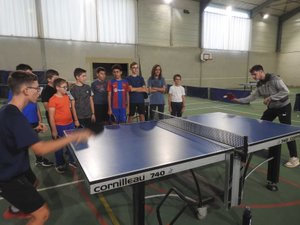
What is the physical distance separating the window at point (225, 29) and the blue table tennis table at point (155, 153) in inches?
645

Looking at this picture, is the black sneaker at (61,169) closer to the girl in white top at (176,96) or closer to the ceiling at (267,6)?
the girl in white top at (176,96)

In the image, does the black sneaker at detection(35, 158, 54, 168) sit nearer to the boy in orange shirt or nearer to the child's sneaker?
the boy in orange shirt

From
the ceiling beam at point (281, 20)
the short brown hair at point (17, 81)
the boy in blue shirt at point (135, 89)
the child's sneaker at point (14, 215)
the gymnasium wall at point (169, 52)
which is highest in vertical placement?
the ceiling beam at point (281, 20)

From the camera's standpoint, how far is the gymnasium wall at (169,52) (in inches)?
500

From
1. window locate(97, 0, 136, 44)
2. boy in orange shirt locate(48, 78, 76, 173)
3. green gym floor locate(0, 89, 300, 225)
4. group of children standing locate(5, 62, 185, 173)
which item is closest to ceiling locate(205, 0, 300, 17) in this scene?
window locate(97, 0, 136, 44)

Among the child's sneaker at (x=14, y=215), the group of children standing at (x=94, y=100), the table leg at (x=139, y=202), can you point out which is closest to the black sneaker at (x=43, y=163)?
the group of children standing at (x=94, y=100)

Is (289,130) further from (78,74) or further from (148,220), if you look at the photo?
(78,74)

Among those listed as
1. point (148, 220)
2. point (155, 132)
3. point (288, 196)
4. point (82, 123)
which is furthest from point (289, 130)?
point (82, 123)

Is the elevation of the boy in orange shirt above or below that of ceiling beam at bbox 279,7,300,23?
below

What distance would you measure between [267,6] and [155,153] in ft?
70.2

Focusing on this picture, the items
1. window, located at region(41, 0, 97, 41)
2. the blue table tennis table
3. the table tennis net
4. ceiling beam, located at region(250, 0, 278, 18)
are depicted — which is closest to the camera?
the blue table tennis table

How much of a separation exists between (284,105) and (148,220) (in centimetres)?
306

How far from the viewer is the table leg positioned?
6.51 feet

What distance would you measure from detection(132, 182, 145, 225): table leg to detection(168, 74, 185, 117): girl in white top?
13.1ft
